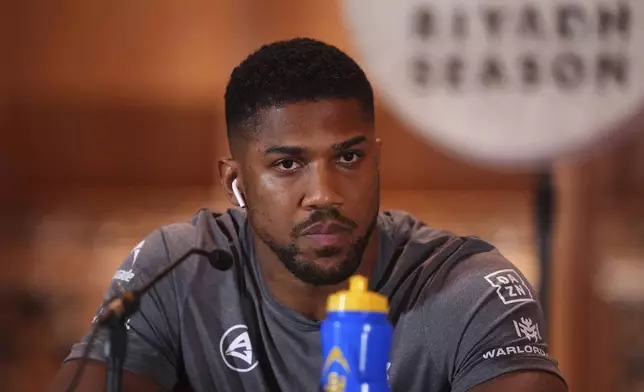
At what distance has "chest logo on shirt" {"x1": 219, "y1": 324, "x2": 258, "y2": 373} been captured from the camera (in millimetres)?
1557

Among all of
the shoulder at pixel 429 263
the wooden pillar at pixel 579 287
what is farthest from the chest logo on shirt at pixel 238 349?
the wooden pillar at pixel 579 287

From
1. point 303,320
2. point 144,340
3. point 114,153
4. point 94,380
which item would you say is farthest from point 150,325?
point 114,153

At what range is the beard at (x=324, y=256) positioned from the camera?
1417mm

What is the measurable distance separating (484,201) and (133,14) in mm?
1199

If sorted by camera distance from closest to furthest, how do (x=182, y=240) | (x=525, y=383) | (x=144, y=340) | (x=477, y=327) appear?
(x=525, y=383), (x=477, y=327), (x=144, y=340), (x=182, y=240)

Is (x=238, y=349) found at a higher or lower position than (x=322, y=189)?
lower

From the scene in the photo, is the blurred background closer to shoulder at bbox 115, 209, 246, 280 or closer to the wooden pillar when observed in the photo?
the wooden pillar

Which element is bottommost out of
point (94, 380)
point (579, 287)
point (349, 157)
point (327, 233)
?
point (579, 287)

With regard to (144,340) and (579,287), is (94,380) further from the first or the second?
(579,287)

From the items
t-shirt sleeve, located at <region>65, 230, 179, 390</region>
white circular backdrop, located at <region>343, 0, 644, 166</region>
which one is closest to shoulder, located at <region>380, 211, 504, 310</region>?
t-shirt sleeve, located at <region>65, 230, 179, 390</region>

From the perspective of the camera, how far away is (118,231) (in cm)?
296

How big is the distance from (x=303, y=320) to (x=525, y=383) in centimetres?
39

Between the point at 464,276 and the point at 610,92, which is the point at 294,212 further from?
the point at 610,92

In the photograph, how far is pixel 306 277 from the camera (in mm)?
1473
